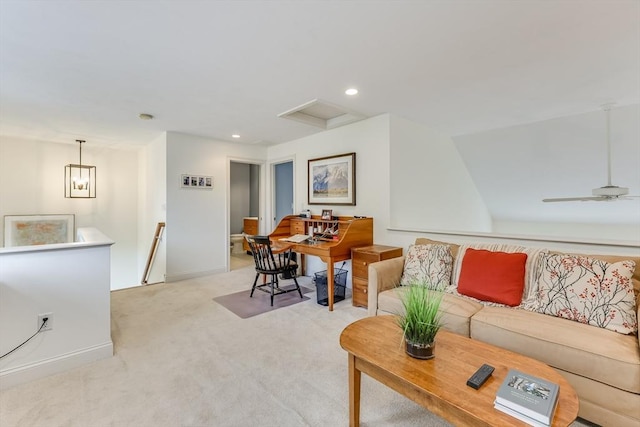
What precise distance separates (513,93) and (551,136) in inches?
67.7

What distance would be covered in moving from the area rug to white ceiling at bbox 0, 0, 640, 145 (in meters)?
2.39

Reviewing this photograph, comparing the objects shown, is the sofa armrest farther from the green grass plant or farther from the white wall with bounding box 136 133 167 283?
the white wall with bounding box 136 133 167 283

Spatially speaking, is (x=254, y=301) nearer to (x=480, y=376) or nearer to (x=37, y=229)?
(x=480, y=376)

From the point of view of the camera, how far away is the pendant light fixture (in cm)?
534

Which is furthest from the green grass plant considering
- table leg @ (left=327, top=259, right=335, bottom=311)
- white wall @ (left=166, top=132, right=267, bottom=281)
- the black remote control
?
white wall @ (left=166, top=132, right=267, bottom=281)

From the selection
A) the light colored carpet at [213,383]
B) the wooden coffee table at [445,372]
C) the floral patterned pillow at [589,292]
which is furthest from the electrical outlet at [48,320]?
the floral patterned pillow at [589,292]

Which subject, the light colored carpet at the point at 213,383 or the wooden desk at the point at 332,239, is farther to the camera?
the wooden desk at the point at 332,239

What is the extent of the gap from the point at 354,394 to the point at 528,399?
816mm

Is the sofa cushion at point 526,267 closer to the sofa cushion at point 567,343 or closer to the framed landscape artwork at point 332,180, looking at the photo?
the sofa cushion at point 567,343

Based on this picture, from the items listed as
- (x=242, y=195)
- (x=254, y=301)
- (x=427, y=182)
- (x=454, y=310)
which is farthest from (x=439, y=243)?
(x=242, y=195)

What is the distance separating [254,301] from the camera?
3645 mm

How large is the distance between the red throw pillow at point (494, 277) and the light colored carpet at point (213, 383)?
1083mm

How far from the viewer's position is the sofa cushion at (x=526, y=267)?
221 cm

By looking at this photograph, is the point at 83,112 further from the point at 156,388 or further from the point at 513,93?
the point at 513,93
